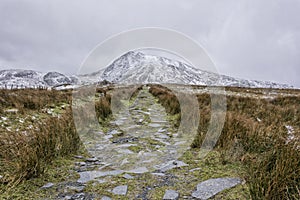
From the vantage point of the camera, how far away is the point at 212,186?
2.97m

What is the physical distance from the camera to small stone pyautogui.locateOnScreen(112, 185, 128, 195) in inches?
113

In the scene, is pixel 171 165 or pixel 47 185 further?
pixel 171 165

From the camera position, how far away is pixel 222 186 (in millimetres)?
2945

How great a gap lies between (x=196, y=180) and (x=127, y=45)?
321 inches

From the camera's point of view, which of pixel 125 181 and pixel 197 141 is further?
pixel 197 141

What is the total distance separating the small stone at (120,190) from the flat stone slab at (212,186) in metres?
0.87

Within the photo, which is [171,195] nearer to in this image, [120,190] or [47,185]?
[120,190]

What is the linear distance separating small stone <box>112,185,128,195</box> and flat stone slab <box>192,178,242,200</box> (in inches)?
34.3

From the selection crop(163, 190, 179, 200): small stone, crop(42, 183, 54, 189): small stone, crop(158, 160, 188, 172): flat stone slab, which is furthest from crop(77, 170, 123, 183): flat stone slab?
crop(163, 190, 179, 200): small stone

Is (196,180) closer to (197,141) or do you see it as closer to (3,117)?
(197,141)

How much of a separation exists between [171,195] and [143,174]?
774 millimetres

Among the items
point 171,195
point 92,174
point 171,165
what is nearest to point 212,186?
point 171,195

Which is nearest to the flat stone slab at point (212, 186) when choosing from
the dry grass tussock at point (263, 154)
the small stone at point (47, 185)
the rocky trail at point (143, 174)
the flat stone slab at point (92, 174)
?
the rocky trail at point (143, 174)

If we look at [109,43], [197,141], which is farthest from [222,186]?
[109,43]
